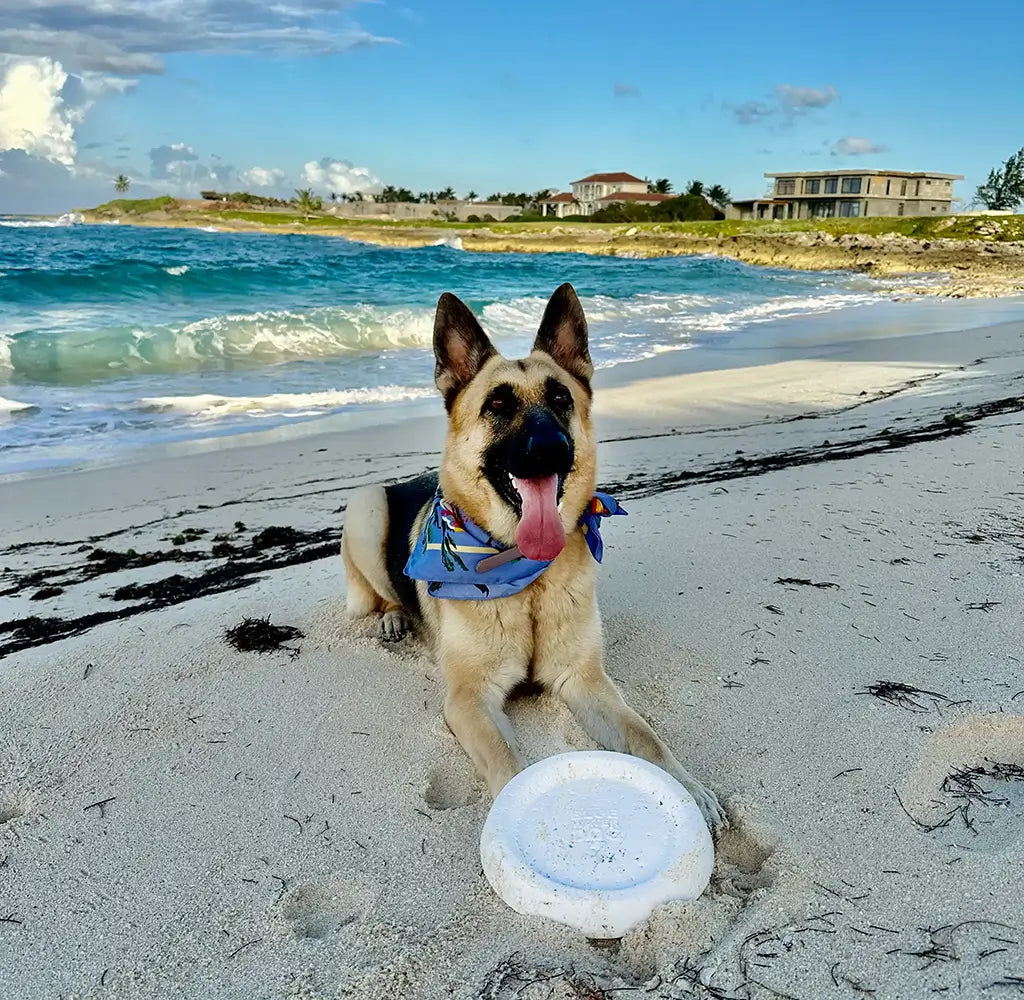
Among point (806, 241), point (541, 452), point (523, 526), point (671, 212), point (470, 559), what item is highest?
point (671, 212)

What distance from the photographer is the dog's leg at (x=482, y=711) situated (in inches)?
119

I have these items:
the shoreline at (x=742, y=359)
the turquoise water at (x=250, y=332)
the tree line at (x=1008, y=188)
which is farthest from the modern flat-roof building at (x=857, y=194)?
the shoreline at (x=742, y=359)

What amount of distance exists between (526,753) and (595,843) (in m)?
1.00

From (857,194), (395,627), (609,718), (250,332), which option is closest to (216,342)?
(250,332)

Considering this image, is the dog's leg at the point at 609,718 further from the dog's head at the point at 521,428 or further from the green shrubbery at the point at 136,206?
the green shrubbery at the point at 136,206

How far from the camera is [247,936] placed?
229 centimetres

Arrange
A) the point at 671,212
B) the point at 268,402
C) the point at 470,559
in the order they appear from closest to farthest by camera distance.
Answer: the point at 470,559, the point at 268,402, the point at 671,212

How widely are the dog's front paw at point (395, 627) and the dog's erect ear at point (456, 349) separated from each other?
1190mm

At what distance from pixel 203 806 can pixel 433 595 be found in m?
1.23

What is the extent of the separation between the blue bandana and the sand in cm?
55

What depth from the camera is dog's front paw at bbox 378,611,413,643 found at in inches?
173

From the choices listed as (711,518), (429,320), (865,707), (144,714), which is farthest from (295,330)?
(865,707)

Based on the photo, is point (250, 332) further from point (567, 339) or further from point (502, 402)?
point (502, 402)

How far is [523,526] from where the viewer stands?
11.3ft
